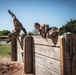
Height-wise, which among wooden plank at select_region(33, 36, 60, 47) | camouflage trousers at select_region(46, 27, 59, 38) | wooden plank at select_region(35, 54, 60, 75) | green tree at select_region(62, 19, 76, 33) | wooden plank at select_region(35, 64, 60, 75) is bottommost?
wooden plank at select_region(35, 64, 60, 75)

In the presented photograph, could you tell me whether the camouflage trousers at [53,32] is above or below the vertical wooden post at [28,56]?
above

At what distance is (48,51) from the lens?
13.0 feet

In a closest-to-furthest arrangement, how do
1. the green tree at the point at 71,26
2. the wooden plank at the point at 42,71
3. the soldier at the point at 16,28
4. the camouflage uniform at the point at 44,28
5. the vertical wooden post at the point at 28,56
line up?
the camouflage uniform at the point at 44,28, the wooden plank at the point at 42,71, the vertical wooden post at the point at 28,56, the soldier at the point at 16,28, the green tree at the point at 71,26

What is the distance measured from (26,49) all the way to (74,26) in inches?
1168

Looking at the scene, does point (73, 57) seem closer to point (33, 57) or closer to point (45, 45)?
point (45, 45)

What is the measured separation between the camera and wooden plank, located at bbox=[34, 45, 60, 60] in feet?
11.6

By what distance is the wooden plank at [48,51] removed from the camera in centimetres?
354

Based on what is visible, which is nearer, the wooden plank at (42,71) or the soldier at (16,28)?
the wooden plank at (42,71)

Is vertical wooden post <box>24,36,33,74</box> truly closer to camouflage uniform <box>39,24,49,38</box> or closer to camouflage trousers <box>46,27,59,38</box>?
camouflage uniform <box>39,24,49,38</box>

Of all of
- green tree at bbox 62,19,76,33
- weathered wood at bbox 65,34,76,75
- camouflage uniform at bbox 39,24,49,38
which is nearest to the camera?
weathered wood at bbox 65,34,76,75

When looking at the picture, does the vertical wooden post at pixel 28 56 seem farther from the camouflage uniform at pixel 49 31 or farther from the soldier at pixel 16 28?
the soldier at pixel 16 28

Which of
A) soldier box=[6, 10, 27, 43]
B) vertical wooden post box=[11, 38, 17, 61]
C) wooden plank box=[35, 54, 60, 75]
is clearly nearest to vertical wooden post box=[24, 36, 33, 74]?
wooden plank box=[35, 54, 60, 75]

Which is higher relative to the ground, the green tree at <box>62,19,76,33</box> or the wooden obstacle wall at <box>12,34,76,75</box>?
the green tree at <box>62,19,76,33</box>

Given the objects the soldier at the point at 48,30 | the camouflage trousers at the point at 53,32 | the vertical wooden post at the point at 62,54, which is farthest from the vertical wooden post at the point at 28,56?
the vertical wooden post at the point at 62,54
